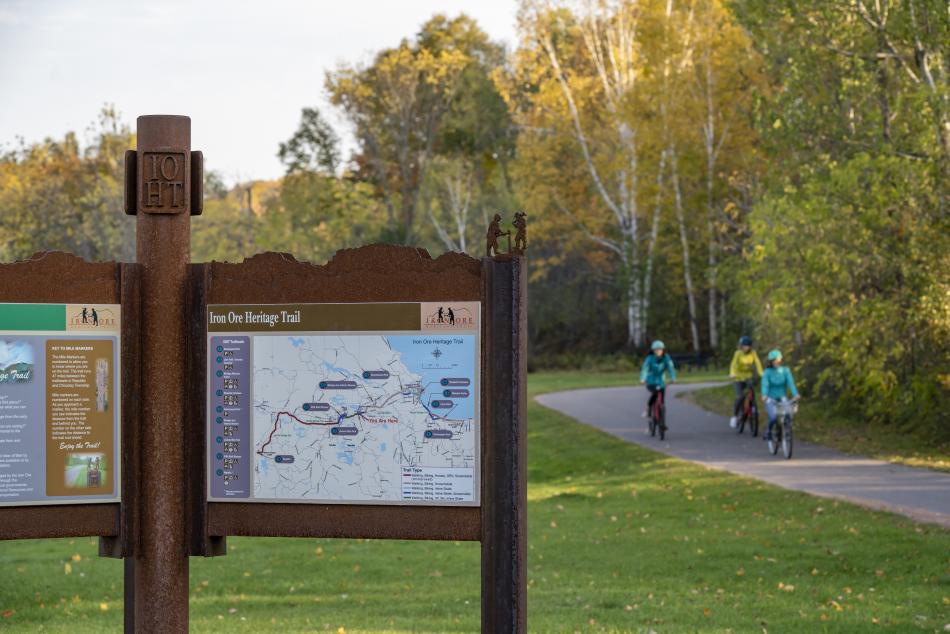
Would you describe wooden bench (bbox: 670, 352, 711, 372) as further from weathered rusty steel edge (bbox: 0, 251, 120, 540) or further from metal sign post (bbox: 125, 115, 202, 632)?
weathered rusty steel edge (bbox: 0, 251, 120, 540)

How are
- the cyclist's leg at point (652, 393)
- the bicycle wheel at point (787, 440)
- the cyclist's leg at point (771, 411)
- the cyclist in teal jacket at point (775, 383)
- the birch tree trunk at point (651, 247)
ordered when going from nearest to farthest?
the cyclist in teal jacket at point (775, 383), the cyclist's leg at point (771, 411), the bicycle wheel at point (787, 440), the cyclist's leg at point (652, 393), the birch tree trunk at point (651, 247)

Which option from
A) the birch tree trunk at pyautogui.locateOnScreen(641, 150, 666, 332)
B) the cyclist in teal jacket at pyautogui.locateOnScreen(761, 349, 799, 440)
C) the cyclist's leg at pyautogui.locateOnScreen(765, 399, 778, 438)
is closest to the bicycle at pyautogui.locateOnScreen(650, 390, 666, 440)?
the cyclist's leg at pyautogui.locateOnScreen(765, 399, 778, 438)

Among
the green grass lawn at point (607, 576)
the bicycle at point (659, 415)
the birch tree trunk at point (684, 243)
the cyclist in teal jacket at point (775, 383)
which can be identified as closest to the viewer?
the green grass lawn at point (607, 576)

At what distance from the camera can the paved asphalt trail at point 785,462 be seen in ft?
56.8

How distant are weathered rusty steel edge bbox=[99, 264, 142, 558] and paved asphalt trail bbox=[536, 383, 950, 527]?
35.6 ft

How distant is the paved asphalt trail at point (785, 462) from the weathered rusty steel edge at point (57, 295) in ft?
36.0

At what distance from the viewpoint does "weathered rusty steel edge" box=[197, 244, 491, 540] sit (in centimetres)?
577

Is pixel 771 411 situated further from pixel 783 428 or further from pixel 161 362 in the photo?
pixel 161 362

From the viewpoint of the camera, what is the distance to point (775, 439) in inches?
931

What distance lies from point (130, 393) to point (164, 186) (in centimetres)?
90

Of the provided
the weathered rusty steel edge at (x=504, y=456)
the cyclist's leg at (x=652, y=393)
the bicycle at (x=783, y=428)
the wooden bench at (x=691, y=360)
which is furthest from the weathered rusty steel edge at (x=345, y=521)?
the wooden bench at (x=691, y=360)

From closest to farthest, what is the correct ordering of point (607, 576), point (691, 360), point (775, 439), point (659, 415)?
point (607, 576)
point (775, 439)
point (659, 415)
point (691, 360)

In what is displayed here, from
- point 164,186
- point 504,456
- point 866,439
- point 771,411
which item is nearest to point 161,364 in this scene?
point 164,186

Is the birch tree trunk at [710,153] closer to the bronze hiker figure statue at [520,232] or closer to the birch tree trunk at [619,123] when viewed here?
the birch tree trunk at [619,123]
